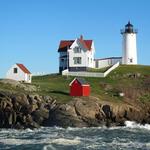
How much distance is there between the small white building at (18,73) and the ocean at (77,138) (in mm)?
22609

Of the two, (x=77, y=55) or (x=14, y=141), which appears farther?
(x=77, y=55)

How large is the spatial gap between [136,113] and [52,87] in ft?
47.1

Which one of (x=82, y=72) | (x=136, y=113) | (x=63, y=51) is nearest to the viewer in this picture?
(x=136, y=113)

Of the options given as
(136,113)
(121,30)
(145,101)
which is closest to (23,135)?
(136,113)

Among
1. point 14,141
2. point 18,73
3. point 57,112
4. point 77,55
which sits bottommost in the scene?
point 14,141

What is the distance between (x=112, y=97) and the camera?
67375 mm

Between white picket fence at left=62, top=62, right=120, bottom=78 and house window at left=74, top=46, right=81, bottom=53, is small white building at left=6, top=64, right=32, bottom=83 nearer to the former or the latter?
A: white picket fence at left=62, top=62, right=120, bottom=78

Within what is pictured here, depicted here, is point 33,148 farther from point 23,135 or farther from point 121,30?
point 121,30

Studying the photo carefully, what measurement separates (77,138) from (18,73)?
110ft

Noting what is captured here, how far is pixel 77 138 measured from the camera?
45469 mm

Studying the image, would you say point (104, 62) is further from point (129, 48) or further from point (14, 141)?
point (14, 141)

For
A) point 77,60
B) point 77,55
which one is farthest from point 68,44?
point 77,60

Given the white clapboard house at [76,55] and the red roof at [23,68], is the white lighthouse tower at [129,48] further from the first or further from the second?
the red roof at [23,68]

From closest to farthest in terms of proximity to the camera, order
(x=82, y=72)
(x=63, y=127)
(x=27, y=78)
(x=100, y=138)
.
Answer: (x=100, y=138) → (x=63, y=127) → (x=27, y=78) → (x=82, y=72)
